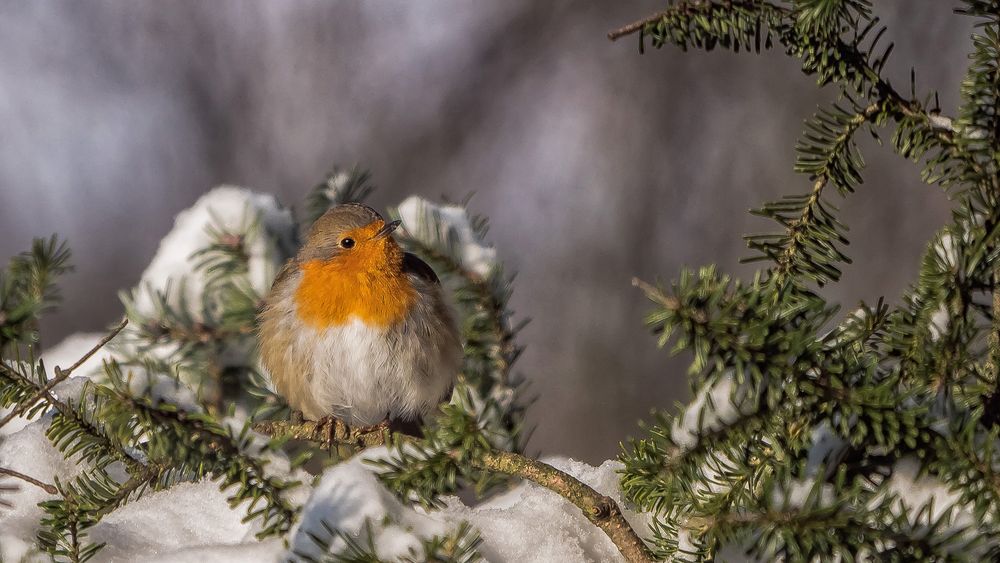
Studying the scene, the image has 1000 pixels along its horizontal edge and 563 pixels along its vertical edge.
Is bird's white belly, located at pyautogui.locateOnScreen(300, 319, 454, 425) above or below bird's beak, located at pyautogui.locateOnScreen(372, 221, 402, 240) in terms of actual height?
below

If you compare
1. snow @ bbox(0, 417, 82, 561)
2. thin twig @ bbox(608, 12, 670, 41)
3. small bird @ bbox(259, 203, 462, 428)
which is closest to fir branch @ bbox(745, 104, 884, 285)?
thin twig @ bbox(608, 12, 670, 41)

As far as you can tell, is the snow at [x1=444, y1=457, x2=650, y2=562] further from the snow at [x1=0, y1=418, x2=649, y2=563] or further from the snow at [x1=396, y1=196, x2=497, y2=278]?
the snow at [x1=396, y1=196, x2=497, y2=278]

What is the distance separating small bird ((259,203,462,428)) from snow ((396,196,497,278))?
260 mm

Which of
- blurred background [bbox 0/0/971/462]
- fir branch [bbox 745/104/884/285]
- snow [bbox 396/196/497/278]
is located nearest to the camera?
fir branch [bbox 745/104/884/285]

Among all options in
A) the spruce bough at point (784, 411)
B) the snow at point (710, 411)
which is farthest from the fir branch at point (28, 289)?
the snow at point (710, 411)

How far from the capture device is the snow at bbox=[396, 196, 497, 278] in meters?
1.65

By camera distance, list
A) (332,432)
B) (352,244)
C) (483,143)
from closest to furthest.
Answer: (332,432)
(352,244)
(483,143)

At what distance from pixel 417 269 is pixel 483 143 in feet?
7.09

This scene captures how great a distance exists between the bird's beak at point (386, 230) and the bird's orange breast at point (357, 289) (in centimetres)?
3

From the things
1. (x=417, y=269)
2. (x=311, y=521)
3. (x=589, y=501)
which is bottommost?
(x=311, y=521)

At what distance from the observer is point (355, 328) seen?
203cm

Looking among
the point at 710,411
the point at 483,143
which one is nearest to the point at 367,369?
the point at 710,411

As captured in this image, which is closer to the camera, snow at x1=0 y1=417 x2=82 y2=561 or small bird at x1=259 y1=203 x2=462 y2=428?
snow at x1=0 y1=417 x2=82 y2=561

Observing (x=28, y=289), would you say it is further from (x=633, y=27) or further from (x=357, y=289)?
(x=357, y=289)
